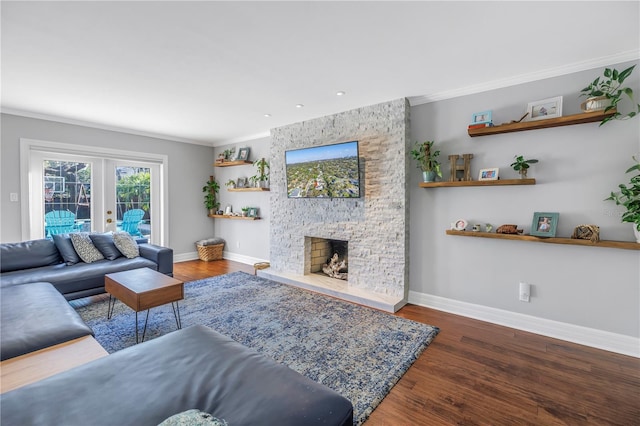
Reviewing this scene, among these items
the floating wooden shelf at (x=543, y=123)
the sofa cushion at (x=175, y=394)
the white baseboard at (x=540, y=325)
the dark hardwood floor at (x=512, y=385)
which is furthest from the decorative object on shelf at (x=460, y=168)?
the sofa cushion at (x=175, y=394)

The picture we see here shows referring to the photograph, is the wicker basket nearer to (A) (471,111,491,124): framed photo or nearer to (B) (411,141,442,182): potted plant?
(B) (411,141,442,182): potted plant

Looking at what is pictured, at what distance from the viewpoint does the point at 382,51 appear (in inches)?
90.4

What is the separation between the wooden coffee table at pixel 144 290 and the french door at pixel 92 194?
2.40 metres

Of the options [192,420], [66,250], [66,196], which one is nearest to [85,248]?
[66,250]

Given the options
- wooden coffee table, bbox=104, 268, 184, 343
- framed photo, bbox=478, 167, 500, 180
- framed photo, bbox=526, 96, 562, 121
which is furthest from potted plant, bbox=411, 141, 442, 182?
wooden coffee table, bbox=104, 268, 184, 343

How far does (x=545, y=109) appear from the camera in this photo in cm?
260

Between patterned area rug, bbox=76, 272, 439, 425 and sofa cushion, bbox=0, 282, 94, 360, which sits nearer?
sofa cushion, bbox=0, 282, 94, 360

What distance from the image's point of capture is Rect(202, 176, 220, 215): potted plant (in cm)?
599

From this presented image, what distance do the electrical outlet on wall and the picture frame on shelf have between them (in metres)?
1.62

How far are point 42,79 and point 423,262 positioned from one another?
4425 mm

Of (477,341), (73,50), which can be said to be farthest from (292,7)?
(477,341)

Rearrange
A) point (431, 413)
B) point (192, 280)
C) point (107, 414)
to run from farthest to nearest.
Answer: point (192, 280) < point (431, 413) < point (107, 414)

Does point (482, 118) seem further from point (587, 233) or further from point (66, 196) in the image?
point (66, 196)

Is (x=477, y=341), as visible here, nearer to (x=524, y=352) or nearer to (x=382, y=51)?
(x=524, y=352)
